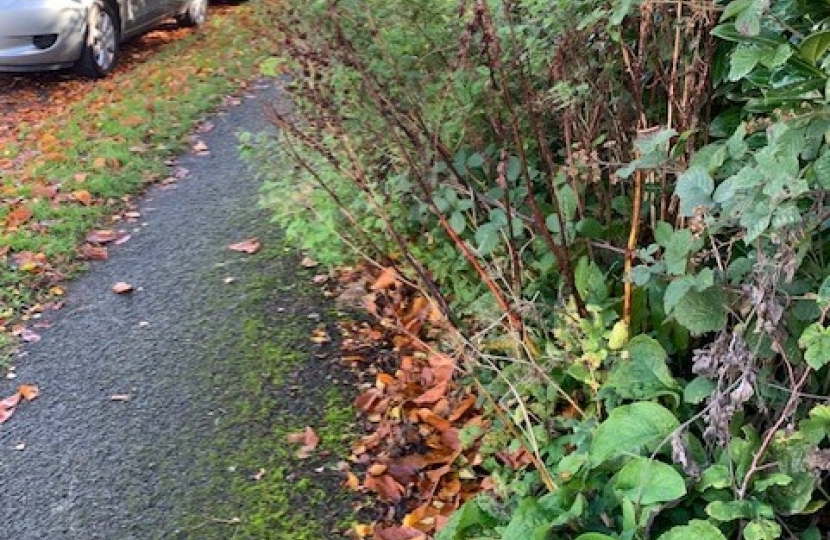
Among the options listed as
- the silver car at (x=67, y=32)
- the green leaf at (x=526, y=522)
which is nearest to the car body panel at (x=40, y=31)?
the silver car at (x=67, y=32)

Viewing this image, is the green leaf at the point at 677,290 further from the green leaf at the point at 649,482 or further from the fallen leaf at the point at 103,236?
the fallen leaf at the point at 103,236

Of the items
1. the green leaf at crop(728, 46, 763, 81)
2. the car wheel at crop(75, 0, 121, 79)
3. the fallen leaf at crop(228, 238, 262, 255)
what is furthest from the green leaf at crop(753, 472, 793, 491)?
the car wheel at crop(75, 0, 121, 79)

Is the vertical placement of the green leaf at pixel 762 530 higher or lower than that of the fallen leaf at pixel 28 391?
higher

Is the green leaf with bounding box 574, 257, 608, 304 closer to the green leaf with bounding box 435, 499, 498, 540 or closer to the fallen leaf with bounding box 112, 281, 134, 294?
the green leaf with bounding box 435, 499, 498, 540

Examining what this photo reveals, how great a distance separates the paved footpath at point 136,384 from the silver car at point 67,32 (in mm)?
3026

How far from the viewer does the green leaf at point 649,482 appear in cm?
227

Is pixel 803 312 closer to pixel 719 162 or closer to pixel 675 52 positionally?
pixel 719 162

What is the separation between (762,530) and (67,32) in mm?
7425

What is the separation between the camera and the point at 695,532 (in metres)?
2.21

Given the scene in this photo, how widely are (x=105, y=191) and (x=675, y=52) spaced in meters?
4.29

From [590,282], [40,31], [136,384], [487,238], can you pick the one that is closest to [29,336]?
[136,384]

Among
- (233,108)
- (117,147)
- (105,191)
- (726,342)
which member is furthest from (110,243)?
(726,342)

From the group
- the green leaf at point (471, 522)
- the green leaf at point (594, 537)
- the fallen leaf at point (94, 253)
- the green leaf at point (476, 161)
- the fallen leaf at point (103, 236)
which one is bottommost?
the fallen leaf at point (103, 236)

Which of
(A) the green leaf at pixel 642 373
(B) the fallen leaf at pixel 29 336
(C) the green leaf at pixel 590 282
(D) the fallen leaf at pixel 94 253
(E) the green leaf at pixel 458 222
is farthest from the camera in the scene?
(D) the fallen leaf at pixel 94 253
